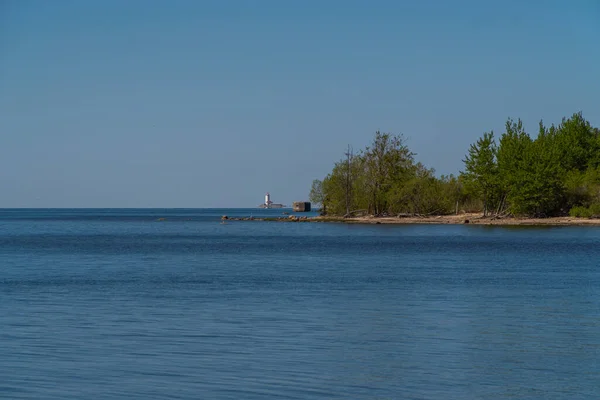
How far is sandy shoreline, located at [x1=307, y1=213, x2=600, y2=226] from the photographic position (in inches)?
3775

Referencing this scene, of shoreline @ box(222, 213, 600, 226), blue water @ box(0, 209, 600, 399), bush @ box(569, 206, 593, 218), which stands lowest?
blue water @ box(0, 209, 600, 399)

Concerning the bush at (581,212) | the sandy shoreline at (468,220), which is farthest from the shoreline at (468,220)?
the bush at (581,212)

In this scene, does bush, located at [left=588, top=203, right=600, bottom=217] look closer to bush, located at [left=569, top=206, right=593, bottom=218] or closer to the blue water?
bush, located at [left=569, top=206, right=593, bottom=218]

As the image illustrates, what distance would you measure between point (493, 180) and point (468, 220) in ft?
25.5

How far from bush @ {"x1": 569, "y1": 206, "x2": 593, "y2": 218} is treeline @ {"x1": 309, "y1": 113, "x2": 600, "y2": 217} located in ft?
0.04

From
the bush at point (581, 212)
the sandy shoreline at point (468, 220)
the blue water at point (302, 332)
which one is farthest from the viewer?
the sandy shoreline at point (468, 220)

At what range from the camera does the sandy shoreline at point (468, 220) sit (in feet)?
315

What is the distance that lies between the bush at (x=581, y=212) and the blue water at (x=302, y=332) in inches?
2170

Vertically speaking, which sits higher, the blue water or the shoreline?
the shoreline

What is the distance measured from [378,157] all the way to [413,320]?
291ft

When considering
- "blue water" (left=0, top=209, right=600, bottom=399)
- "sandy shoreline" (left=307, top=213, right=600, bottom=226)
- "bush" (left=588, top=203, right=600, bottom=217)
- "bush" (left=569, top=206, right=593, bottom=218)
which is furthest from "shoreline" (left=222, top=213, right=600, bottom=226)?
"blue water" (left=0, top=209, right=600, bottom=399)

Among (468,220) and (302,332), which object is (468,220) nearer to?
(468,220)

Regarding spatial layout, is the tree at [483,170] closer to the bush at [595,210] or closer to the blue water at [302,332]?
the bush at [595,210]

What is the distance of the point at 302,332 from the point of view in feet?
69.7
